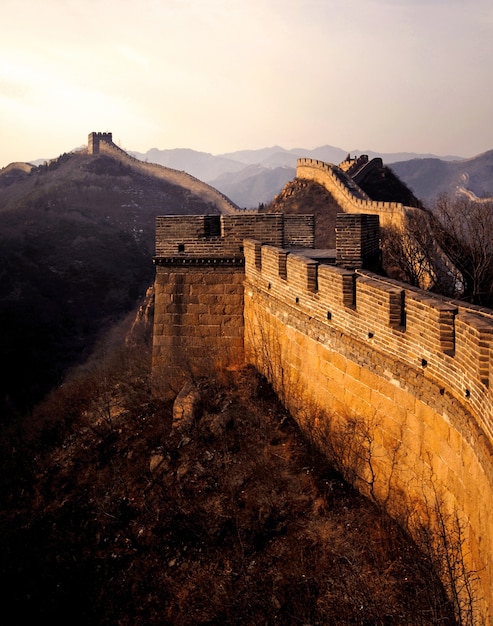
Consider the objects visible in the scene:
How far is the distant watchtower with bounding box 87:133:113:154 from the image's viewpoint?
88.4m

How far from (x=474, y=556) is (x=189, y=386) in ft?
19.8

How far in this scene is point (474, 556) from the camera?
176 inches

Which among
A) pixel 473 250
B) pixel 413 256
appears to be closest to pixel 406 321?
pixel 473 250

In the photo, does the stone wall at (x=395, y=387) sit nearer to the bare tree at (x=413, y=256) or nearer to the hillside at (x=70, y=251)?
the bare tree at (x=413, y=256)

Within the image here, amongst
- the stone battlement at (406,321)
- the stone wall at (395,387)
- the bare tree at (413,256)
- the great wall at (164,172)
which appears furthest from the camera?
the great wall at (164,172)

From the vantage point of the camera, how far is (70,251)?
55.4 meters

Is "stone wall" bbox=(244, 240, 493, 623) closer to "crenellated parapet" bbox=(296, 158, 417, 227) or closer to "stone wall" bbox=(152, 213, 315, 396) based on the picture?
"stone wall" bbox=(152, 213, 315, 396)

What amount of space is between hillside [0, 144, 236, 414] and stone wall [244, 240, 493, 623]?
66.0 ft

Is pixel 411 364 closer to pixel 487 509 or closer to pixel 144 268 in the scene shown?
pixel 487 509

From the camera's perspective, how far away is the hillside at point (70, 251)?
119ft

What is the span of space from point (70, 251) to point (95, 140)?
1540 inches

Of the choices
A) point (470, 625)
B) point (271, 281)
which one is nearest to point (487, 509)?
point (470, 625)

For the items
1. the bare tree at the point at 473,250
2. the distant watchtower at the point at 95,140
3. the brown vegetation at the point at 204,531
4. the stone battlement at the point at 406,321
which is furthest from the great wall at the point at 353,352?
the distant watchtower at the point at 95,140

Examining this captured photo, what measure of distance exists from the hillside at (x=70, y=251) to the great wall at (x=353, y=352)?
17521 mm
